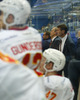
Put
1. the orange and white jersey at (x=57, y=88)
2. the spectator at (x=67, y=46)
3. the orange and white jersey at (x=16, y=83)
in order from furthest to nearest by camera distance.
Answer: the spectator at (x=67, y=46)
the orange and white jersey at (x=57, y=88)
the orange and white jersey at (x=16, y=83)

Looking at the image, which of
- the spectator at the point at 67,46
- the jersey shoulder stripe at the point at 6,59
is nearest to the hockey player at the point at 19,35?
the jersey shoulder stripe at the point at 6,59

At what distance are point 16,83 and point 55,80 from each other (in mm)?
1971

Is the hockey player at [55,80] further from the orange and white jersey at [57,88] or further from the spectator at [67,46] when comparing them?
the spectator at [67,46]

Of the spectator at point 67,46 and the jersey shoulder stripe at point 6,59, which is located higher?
the jersey shoulder stripe at point 6,59

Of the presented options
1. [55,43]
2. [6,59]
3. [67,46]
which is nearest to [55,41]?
[55,43]

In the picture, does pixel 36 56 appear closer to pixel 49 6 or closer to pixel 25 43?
pixel 25 43

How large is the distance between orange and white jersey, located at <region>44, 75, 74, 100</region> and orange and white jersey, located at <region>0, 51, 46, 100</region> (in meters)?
1.79

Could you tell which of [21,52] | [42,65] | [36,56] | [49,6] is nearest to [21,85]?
[21,52]

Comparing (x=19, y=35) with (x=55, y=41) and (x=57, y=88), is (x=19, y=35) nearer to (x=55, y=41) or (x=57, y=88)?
(x=57, y=88)

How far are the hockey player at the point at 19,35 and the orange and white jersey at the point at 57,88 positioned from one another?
94 centimetres

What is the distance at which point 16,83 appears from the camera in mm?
1183

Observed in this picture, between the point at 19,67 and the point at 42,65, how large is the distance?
211 cm

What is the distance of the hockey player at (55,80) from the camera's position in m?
3.06

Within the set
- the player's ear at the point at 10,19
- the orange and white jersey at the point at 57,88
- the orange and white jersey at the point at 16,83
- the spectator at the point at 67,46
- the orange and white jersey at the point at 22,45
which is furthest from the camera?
the spectator at the point at 67,46
